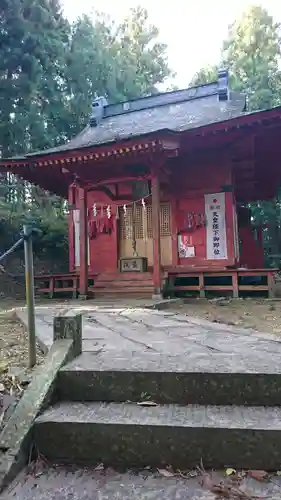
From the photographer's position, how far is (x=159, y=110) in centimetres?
1236

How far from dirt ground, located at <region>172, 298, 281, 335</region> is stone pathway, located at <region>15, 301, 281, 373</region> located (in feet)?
4.16

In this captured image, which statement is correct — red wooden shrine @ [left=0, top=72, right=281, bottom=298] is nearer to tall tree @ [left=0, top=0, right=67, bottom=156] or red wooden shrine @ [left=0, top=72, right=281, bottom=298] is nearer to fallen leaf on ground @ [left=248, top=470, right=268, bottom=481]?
tall tree @ [left=0, top=0, right=67, bottom=156]

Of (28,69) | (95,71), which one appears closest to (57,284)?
(28,69)

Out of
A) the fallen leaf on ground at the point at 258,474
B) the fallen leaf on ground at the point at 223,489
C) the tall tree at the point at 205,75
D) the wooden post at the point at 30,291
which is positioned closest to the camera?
the fallen leaf on ground at the point at 223,489

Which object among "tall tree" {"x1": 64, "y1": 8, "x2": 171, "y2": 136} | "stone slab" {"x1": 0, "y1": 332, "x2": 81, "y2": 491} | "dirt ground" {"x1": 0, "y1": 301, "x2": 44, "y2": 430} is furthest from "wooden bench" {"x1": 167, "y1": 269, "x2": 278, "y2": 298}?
"tall tree" {"x1": 64, "y1": 8, "x2": 171, "y2": 136}

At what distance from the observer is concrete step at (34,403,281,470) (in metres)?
1.62

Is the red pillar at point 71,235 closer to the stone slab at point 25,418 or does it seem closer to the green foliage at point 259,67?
the stone slab at point 25,418

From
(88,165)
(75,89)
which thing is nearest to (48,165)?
(88,165)

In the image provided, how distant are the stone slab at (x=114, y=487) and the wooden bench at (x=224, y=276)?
23.9 ft

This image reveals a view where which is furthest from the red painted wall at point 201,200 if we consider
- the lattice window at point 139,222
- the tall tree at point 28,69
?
the tall tree at point 28,69

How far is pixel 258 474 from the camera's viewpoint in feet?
5.16

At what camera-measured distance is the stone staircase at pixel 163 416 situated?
164 cm

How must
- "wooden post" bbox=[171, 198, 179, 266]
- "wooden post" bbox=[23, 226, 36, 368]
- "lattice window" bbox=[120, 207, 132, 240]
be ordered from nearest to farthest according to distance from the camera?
"wooden post" bbox=[23, 226, 36, 368], "wooden post" bbox=[171, 198, 179, 266], "lattice window" bbox=[120, 207, 132, 240]

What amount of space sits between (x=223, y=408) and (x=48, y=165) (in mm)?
7831
